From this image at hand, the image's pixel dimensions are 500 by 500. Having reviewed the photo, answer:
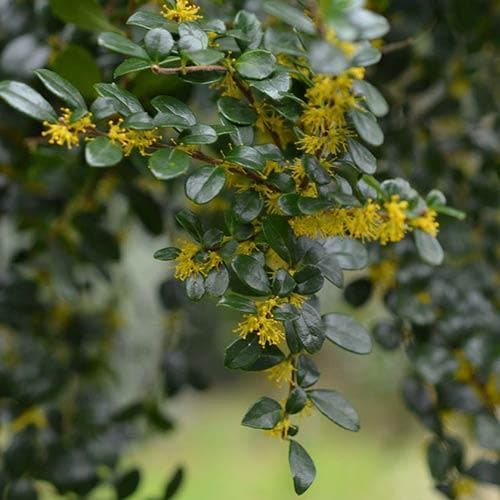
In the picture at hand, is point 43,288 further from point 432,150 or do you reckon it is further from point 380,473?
point 380,473

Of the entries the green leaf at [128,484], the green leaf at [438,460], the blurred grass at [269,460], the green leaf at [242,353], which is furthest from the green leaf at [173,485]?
the blurred grass at [269,460]

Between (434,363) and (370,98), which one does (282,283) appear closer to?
(370,98)

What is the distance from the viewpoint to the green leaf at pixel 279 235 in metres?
0.52

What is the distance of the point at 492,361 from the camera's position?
0.85 meters

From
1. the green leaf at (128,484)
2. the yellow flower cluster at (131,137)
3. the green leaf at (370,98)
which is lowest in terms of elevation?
the green leaf at (128,484)

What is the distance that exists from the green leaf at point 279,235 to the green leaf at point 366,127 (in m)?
0.08

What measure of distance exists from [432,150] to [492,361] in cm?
30

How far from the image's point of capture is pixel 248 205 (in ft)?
1.76

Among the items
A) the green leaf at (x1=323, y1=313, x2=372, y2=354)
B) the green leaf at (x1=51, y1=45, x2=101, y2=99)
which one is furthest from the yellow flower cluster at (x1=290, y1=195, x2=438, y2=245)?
the green leaf at (x1=51, y1=45, x2=101, y2=99)

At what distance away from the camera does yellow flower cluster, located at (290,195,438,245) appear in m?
0.51

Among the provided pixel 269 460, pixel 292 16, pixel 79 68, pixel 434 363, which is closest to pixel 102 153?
pixel 292 16

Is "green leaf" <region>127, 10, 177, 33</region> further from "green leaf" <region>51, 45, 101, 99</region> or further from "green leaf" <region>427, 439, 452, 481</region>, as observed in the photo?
"green leaf" <region>427, 439, 452, 481</region>

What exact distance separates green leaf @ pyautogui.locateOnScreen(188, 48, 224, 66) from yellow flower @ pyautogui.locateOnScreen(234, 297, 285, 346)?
153mm

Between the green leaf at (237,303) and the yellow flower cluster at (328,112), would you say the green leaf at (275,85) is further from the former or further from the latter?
the green leaf at (237,303)
